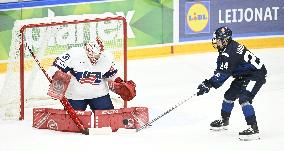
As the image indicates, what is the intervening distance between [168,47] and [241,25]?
950 mm

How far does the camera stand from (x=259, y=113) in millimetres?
8852

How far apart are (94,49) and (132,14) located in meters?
2.90

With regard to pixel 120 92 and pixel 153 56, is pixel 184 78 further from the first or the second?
pixel 120 92

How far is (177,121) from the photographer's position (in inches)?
340

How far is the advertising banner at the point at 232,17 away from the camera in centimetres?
1123

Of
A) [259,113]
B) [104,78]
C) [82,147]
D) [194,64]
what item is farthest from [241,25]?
[82,147]

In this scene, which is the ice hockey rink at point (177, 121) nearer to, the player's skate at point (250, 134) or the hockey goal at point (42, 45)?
the player's skate at point (250, 134)

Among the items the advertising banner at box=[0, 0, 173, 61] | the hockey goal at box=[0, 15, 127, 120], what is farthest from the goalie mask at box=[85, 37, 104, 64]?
the advertising banner at box=[0, 0, 173, 61]

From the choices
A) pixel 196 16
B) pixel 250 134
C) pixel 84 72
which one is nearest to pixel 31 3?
pixel 196 16

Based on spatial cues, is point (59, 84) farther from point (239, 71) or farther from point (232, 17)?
point (232, 17)

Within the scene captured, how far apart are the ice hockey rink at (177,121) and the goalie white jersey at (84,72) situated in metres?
0.44

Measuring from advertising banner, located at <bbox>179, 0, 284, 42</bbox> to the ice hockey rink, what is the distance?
37 cm

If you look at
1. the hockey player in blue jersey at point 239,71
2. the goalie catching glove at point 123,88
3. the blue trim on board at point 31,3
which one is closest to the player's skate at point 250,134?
the hockey player in blue jersey at point 239,71

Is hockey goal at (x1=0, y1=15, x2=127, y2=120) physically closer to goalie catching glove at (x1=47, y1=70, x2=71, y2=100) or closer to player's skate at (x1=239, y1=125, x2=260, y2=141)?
goalie catching glove at (x1=47, y1=70, x2=71, y2=100)
